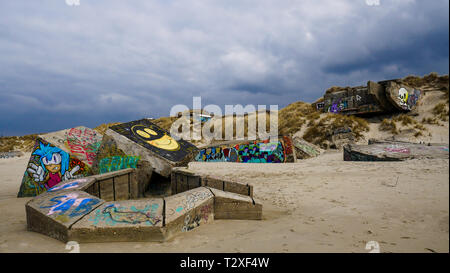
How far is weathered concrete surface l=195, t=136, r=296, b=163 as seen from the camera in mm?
11941

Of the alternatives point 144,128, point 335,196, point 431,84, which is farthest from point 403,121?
point 144,128

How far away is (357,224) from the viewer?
2.87 metres

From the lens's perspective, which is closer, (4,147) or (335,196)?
(335,196)

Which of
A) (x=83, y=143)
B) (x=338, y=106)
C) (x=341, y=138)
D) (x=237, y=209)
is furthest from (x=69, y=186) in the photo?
(x=338, y=106)

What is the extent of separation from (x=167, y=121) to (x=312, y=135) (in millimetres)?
26554

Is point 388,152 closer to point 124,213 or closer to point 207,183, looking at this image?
point 207,183

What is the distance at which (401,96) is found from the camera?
1933 centimetres

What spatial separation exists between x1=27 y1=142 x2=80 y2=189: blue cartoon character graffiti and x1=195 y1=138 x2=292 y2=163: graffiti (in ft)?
24.5

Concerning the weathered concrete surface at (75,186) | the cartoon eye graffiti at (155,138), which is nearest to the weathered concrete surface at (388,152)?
the cartoon eye graffiti at (155,138)

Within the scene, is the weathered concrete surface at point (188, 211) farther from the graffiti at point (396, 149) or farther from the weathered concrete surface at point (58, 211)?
the graffiti at point (396, 149)

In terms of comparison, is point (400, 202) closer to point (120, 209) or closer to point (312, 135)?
point (120, 209)

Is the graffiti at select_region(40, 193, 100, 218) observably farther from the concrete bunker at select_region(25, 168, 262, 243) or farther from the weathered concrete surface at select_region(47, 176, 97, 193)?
the weathered concrete surface at select_region(47, 176, 97, 193)

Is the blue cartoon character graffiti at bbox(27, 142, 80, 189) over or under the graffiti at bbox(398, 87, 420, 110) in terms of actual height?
under

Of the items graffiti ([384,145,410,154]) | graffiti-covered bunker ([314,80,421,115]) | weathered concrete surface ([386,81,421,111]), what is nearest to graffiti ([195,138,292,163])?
graffiti ([384,145,410,154])
